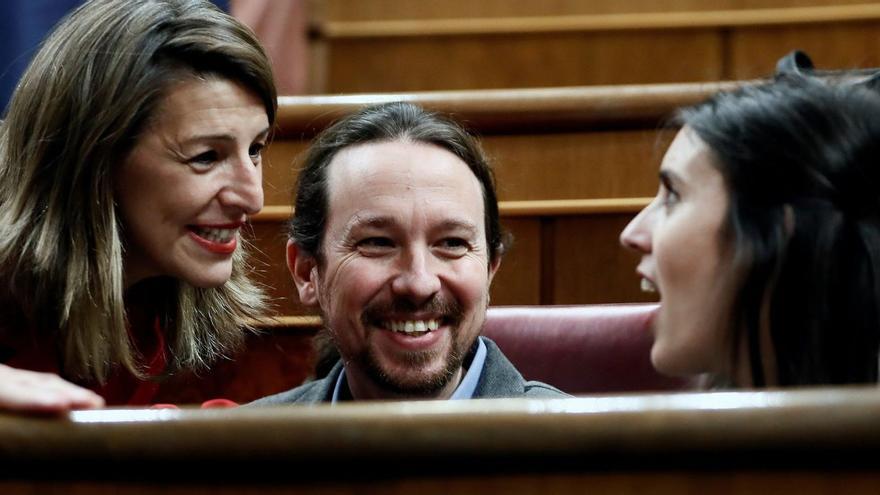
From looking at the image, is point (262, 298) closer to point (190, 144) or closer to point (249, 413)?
point (190, 144)

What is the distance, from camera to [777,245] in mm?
646

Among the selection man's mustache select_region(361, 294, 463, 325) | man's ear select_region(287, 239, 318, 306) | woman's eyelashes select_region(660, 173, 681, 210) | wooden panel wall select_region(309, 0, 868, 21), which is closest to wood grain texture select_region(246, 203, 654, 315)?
man's ear select_region(287, 239, 318, 306)

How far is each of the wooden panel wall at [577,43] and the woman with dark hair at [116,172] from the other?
1.01 m

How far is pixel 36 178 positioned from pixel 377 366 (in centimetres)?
30

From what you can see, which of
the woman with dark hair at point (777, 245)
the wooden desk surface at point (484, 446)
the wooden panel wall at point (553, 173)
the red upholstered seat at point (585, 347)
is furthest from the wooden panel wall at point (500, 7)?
the wooden desk surface at point (484, 446)

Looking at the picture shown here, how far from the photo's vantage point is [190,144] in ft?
3.07

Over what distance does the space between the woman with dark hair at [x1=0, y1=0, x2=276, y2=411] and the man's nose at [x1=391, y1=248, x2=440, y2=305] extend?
0.13 metres

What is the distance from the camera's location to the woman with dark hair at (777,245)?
25.2 inches

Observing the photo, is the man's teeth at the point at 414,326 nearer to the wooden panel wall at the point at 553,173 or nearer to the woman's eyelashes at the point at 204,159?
the woman's eyelashes at the point at 204,159

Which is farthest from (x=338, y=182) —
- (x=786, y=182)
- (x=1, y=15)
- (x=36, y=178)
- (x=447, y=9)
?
(x=447, y=9)

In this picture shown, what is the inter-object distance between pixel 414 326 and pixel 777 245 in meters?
0.33

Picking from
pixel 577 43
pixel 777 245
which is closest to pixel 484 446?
pixel 777 245

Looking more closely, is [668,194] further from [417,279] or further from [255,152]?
[255,152]

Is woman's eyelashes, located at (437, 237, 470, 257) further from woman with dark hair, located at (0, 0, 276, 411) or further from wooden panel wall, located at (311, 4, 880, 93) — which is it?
wooden panel wall, located at (311, 4, 880, 93)
